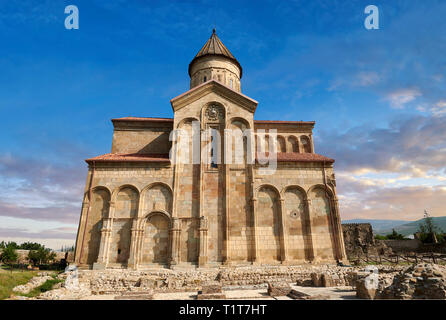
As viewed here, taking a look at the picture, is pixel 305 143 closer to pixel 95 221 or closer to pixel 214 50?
pixel 214 50

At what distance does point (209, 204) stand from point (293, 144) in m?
11.0

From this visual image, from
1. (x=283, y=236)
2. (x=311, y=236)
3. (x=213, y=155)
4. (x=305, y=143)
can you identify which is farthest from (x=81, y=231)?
(x=305, y=143)

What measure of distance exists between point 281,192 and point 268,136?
7238 mm

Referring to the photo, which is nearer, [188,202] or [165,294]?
[165,294]

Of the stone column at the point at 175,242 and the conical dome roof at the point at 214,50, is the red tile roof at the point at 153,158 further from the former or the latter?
the conical dome roof at the point at 214,50

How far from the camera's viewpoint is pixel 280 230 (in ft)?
48.6

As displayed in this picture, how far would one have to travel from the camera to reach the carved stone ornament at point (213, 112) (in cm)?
1678

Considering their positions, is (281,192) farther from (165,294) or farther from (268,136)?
(165,294)

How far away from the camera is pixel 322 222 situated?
1531cm

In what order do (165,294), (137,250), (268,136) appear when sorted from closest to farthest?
(165,294) → (137,250) → (268,136)

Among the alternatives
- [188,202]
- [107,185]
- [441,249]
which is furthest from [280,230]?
[441,249]

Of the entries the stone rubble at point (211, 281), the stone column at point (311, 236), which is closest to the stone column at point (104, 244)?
the stone rubble at point (211, 281)

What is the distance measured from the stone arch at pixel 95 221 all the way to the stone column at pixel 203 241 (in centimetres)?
589
